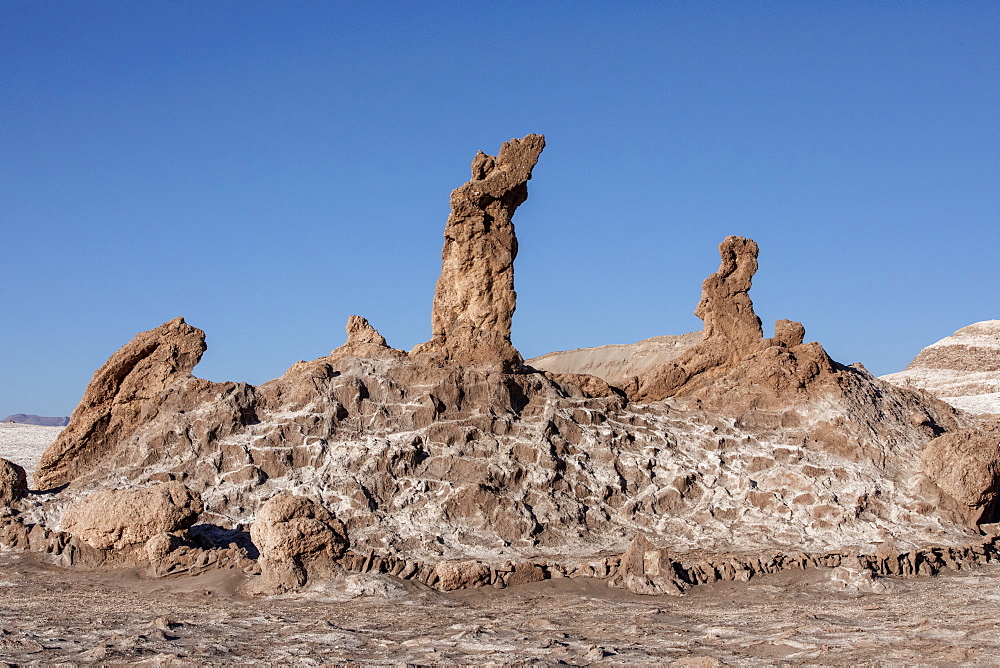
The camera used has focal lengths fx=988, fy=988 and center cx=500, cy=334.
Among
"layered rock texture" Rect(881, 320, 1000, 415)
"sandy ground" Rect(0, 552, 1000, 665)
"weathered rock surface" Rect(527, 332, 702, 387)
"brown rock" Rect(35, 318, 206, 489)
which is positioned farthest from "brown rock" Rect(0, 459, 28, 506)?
"weathered rock surface" Rect(527, 332, 702, 387)

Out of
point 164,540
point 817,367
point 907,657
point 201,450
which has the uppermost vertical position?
point 817,367

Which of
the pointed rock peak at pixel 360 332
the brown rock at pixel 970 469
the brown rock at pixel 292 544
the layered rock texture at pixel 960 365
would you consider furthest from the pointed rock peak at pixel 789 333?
the layered rock texture at pixel 960 365

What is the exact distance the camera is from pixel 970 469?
14.0 m

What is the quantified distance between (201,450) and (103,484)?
1340mm

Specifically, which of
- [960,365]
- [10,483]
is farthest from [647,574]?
[960,365]

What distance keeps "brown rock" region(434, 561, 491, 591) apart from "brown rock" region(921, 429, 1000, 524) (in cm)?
742

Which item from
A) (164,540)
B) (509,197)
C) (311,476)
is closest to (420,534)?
(311,476)

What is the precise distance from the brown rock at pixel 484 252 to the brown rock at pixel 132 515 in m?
5.40

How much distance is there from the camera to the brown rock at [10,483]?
1276cm

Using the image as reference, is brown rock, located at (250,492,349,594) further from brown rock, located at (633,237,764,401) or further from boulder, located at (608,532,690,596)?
brown rock, located at (633,237,764,401)

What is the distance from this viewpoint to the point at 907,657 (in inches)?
281

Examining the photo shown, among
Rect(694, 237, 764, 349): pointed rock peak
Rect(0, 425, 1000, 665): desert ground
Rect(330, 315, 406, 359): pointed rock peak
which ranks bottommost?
Rect(0, 425, 1000, 665): desert ground

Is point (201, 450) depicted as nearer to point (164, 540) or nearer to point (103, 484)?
point (103, 484)

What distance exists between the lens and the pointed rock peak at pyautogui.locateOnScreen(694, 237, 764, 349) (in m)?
17.4
